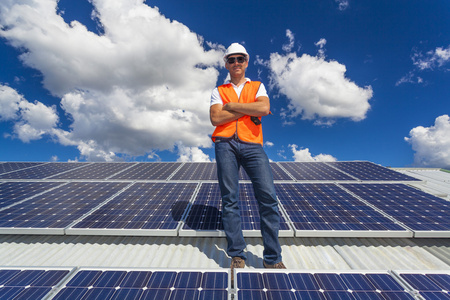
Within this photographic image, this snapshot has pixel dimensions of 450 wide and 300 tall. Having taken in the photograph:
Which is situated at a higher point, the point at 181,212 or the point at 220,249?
the point at 181,212

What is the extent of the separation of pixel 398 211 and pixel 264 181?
5074 millimetres

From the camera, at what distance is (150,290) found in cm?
243

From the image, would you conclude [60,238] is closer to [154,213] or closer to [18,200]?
[154,213]

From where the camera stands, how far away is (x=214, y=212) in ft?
16.4

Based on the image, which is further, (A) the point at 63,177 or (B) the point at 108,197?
(A) the point at 63,177

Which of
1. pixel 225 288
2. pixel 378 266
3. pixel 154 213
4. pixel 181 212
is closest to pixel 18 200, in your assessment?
pixel 154 213

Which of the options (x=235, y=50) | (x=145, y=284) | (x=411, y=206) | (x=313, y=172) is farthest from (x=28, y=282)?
(x=313, y=172)

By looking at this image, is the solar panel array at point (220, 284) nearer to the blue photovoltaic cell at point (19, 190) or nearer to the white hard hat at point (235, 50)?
the white hard hat at point (235, 50)

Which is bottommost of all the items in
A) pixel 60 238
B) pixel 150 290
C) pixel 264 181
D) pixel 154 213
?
pixel 60 238

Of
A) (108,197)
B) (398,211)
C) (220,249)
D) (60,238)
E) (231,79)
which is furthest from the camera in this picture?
(108,197)

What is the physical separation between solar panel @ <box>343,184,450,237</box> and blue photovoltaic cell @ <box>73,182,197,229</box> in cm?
603

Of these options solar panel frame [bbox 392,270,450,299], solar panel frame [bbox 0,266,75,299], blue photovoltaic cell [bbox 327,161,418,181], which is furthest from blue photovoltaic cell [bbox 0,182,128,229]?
blue photovoltaic cell [bbox 327,161,418,181]

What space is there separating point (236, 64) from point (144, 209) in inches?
185

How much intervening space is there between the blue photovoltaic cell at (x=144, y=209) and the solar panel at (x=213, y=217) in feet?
1.15
